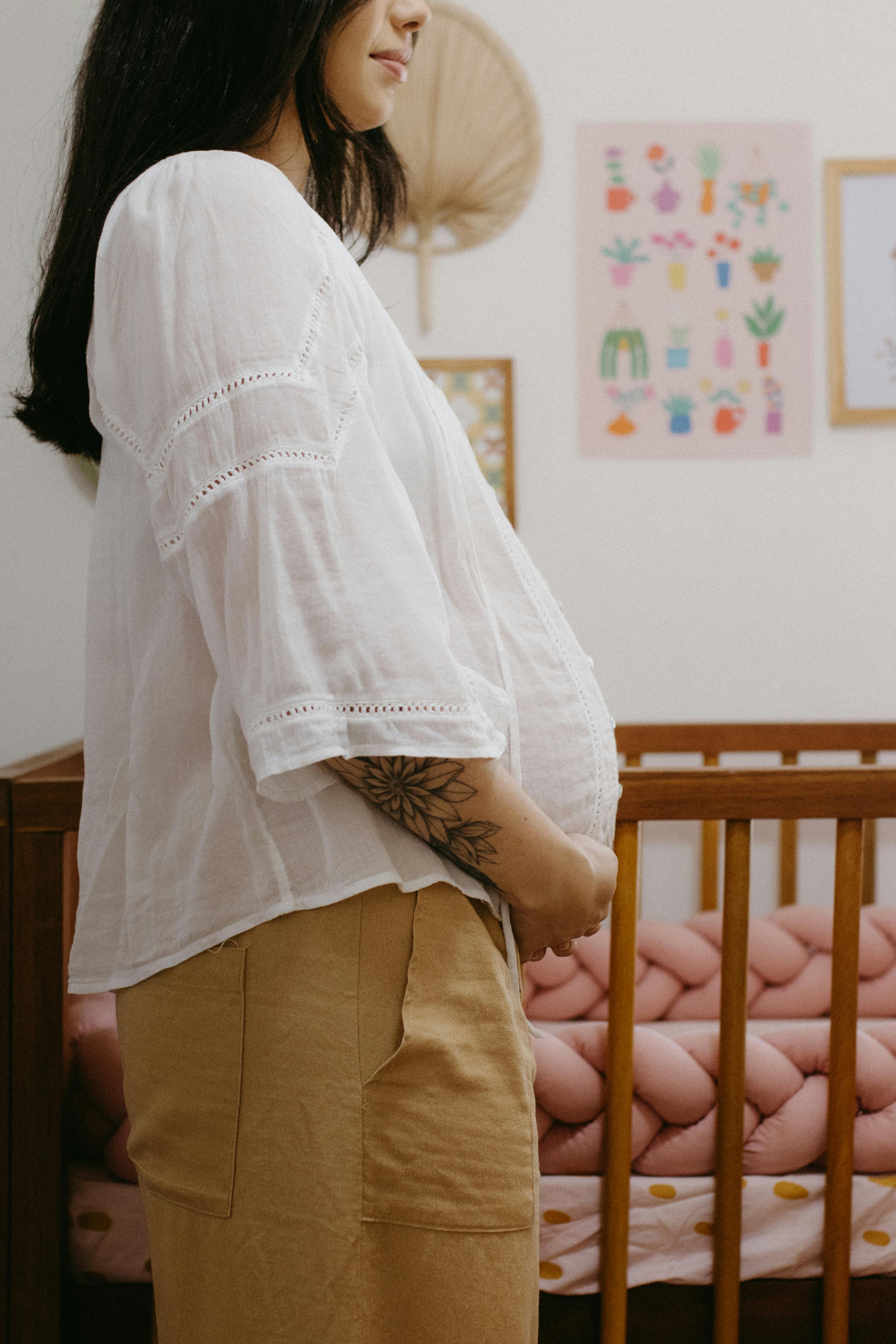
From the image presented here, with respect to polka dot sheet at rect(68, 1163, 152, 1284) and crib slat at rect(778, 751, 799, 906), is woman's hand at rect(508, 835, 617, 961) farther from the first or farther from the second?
crib slat at rect(778, 751, 799, 906)

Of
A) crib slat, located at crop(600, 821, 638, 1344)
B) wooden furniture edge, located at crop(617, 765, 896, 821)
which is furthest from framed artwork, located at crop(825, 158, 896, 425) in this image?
crib slat, located at crop(600, 821, 638, 1344)

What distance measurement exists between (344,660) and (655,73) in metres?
1.67

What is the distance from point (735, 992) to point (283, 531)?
733mm

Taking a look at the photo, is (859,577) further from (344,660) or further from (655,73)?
(344,660)

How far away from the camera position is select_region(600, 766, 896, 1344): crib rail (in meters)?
0.95

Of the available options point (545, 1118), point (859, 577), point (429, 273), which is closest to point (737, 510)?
point (859, 577)

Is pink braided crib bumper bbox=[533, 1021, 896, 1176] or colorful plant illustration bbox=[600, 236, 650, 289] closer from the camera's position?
pink braided crib bumper bbox=[533, 1021, 896, 1176]

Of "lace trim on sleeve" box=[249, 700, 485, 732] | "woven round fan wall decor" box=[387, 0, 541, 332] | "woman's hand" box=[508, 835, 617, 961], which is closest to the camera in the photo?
"lace trim on sleeve" box=[249, 700, 485, 732]

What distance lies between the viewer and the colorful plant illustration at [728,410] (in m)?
1.73

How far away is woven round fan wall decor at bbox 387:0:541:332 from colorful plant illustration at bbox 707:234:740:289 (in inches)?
13.5

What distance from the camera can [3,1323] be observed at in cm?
92

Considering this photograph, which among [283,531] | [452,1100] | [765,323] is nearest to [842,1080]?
[452,1100]

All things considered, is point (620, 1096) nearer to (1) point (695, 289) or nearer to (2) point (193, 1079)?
(2) point (193, 1079)

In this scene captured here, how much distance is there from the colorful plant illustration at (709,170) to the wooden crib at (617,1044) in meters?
1.21
